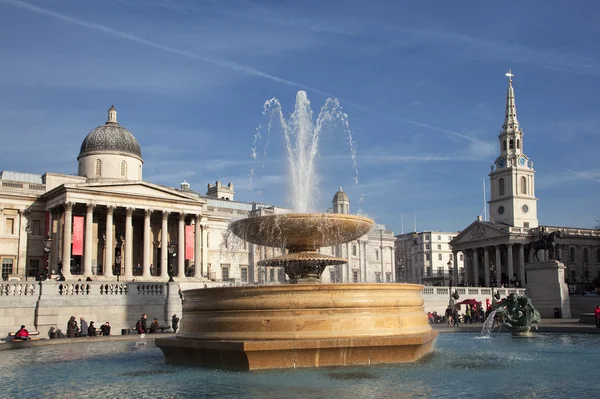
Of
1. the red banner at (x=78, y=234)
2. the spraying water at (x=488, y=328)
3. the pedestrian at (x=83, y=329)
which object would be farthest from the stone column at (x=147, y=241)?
the spraying water at (x=488, y=328)

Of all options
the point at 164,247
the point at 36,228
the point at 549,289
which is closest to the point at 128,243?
the point at 164,247

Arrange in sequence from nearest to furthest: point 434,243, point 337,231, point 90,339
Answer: point 337,231 → point 90,339 → point 434,243

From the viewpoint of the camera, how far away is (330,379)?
11.2 m

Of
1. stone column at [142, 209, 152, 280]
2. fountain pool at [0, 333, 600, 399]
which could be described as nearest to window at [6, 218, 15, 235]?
stone column at [142, 209, 152, 280]

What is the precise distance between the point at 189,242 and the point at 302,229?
144ft

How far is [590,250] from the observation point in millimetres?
98062

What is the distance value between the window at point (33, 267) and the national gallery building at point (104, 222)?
79mm

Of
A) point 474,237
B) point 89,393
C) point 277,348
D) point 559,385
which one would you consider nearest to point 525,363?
point 559,385

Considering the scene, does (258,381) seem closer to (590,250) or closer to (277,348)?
(277,348)

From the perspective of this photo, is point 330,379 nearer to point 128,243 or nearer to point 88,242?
point 88,242

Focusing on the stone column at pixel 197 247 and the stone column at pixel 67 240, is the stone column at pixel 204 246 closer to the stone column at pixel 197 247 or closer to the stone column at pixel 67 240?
the stone column at pixel 197 247

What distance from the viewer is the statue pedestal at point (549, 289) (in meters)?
45.1

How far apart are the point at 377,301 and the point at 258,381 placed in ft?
10.6

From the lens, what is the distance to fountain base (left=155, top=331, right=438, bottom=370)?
1223 centimetres
